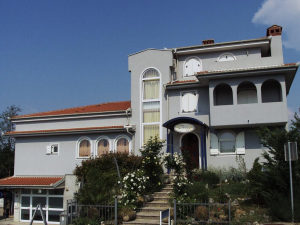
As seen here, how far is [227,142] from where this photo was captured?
66.3ft

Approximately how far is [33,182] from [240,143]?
1248cm

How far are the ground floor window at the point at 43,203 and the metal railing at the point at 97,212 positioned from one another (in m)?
5.36

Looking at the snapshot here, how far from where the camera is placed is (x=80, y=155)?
2255cm

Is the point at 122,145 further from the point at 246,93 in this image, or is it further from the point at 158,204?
the point at 246,93

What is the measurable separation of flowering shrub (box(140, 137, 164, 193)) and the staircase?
Result: 1.46ft

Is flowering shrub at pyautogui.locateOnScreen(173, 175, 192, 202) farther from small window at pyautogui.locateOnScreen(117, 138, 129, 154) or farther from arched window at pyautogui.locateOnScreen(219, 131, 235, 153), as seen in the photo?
small window at pyautogui.locateOnScreen(117, 138, 129, 154)

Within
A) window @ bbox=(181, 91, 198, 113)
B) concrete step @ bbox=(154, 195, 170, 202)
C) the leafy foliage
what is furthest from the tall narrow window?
concrete step @ bbox=(154, 195, 170, 202)

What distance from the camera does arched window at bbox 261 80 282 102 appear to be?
20.1 metres

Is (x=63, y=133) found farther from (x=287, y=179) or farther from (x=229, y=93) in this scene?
(x=287, y=179)

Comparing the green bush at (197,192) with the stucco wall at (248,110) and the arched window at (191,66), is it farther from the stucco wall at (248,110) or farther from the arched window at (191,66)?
the arched window at (191,66)

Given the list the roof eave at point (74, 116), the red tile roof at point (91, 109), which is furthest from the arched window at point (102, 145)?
the red tile roof at point (91, 109)

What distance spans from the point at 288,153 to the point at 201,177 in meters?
6.54

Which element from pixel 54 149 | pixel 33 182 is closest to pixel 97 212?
pixel 33 182

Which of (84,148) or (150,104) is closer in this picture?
(150,104)
